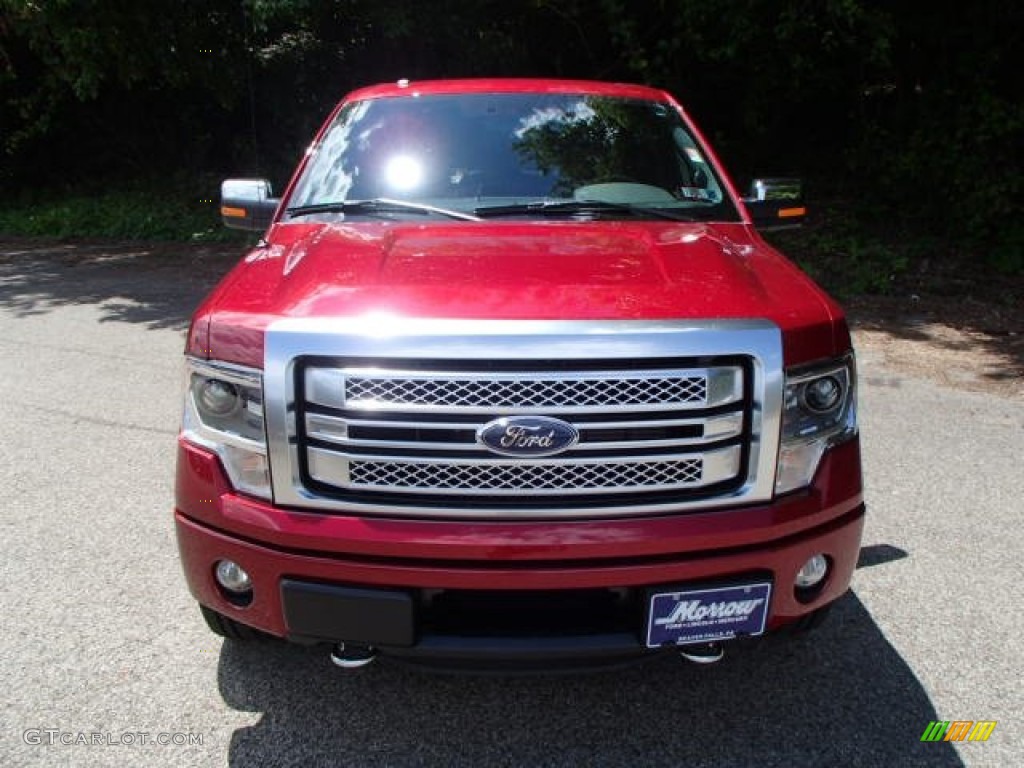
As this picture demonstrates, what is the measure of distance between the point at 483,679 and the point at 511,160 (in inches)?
80.1

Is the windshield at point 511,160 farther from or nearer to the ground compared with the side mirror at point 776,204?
farther from the ground

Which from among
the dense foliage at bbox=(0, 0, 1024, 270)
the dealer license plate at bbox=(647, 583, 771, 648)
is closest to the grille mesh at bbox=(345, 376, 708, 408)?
the dealer license plate at bbox=(647, 583, 771, 648)

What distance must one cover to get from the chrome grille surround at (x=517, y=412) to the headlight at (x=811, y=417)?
0.07 metres

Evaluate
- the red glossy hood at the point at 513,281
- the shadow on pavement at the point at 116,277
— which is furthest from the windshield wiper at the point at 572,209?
the shadow on pavement at the point at 116,277

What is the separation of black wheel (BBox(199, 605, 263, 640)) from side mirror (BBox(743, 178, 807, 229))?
2515mm

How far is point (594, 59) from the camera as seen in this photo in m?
11.9

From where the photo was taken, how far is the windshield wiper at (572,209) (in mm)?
3066

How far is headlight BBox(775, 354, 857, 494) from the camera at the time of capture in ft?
7.04

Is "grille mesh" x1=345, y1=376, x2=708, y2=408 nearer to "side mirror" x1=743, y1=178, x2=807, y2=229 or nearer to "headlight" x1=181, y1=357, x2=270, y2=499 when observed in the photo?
"headlight" x1=181, y1=357, x2=270, y2=499

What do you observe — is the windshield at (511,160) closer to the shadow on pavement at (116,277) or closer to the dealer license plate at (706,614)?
the dealer license plate at (706,614)

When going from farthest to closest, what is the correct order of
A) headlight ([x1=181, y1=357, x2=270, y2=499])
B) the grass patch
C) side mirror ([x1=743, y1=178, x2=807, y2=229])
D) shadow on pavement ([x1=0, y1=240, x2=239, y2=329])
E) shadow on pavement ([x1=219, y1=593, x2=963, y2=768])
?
the grass patch < shadow on pavement ([x1=0, y1=240, x2=239, y2=329]) < side mirror ([x1=743, y1=178, x2=807, y2=229]) < shadow on pavement ([x1=219, y1=593, x2=963, y2=768]) < headlight ([x1=181, y1=357, x2=270, y2=499])

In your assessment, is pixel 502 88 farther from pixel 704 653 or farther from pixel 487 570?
pixel 704 653

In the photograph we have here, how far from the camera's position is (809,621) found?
7.92ft

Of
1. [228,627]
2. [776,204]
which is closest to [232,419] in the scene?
[228,627]
